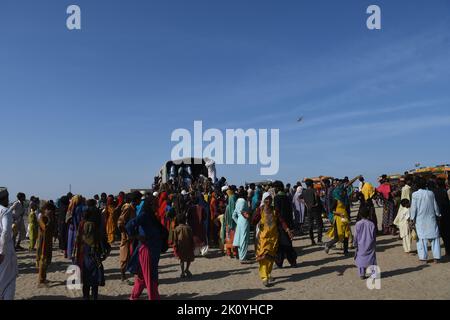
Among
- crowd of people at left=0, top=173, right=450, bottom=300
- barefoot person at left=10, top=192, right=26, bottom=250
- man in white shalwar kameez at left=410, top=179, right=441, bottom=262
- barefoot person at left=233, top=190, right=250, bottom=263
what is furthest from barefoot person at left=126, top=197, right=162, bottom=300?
man in white shalwar kameez at left=410, top=179, right=441, bottom=262

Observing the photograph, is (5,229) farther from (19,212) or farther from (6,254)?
(19,212)

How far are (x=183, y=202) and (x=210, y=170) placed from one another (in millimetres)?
6686

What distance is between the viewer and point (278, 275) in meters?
8.25

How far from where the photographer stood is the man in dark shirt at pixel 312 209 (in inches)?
A: 460

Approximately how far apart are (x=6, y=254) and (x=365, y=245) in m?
6.36

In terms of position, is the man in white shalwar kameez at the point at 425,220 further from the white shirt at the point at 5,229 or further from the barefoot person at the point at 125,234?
the white shirt at the point at 5,229

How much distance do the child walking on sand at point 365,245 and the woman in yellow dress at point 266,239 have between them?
1.63 m

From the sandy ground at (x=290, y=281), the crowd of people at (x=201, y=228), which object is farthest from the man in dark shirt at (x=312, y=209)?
the sandy ground at (x=290, y=281)

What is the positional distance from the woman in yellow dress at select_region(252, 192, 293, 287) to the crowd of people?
0.02 meters

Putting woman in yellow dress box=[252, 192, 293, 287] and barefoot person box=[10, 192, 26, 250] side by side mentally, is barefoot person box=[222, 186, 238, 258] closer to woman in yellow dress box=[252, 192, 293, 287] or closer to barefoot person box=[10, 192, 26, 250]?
woman in yellow dress box=[252, 192, 293, 287]

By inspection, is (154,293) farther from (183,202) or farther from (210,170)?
(210,170)

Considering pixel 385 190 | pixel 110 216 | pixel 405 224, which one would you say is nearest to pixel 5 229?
pixel 110 216

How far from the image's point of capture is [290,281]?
7641 millimetres
